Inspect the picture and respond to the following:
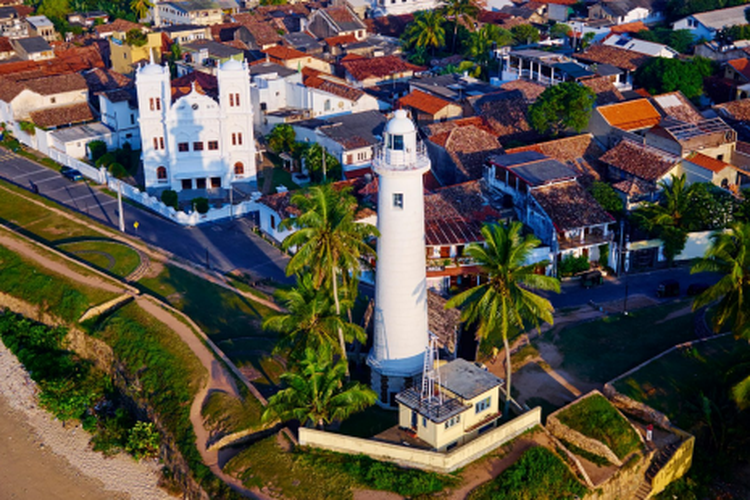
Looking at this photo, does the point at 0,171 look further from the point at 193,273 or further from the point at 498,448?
the point at 498,448

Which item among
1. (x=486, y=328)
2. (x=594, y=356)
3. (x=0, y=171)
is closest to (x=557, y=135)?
(x=594, y=356)

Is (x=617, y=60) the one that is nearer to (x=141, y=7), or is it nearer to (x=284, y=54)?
(x=284, y=54)

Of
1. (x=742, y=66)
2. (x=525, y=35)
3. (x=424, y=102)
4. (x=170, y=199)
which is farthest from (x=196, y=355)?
(x=525, y=35)

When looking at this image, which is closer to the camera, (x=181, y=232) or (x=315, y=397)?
(x=315, y=397)

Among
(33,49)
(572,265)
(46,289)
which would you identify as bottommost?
(46,289)

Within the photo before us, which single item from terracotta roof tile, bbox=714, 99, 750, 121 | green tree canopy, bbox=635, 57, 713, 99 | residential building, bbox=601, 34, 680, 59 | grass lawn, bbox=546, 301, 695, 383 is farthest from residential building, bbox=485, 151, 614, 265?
residential building, bbox=601, 34, 680, 59

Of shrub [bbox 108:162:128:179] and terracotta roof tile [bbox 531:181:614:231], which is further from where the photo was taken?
shrub [bbox 108:162:128:179]

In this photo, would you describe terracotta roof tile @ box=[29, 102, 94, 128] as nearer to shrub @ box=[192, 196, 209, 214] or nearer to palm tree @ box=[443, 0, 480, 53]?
shrub @ box=[192, 196, 209, 214]
